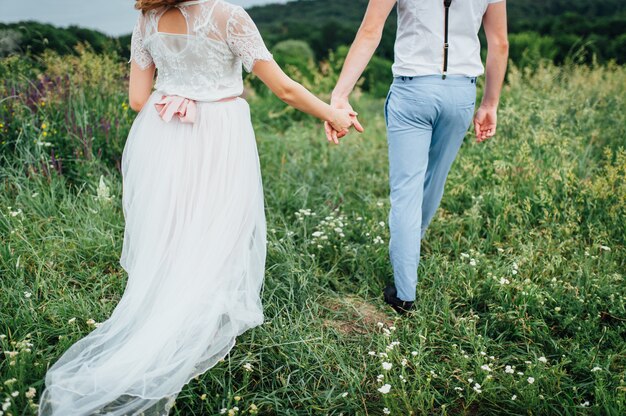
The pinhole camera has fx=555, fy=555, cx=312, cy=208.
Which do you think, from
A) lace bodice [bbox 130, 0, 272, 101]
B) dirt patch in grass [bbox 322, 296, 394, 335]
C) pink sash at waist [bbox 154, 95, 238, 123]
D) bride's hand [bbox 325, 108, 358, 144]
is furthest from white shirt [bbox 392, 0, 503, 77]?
dirt patch in grass [bbox 322, 296, 394, 335]

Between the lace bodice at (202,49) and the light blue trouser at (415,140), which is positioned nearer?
the lace bodice at (202,49)

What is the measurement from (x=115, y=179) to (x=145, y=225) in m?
1.72

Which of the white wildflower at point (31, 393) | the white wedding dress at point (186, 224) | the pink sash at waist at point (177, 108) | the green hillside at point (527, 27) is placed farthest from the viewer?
the green hillside at point (527, 27)

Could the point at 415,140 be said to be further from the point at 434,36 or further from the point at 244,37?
the point at 244,37

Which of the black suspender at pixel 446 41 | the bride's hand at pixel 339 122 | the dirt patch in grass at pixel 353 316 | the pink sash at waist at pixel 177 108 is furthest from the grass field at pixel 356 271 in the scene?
the black suspender at pixel 446 41

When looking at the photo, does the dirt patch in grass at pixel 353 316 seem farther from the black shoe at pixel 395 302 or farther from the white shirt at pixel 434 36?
the white shirt at pixel 434 36

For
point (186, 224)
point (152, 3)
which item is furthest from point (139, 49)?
point (186, 224)

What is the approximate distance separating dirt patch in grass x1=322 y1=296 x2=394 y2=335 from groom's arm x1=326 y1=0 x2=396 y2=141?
38.6 inches

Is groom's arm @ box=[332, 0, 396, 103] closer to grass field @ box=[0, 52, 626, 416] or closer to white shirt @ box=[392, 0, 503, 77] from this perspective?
white shirt @ box=[392, 0, 503, 77]

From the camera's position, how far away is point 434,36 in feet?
8.98

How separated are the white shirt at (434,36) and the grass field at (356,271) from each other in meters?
1.21

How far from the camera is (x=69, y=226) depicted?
3562 millimetres

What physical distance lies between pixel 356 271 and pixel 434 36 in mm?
1519

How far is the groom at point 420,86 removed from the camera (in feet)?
9.00
